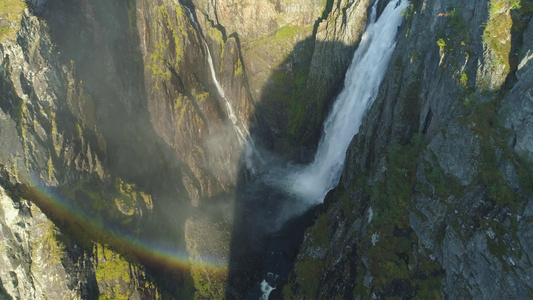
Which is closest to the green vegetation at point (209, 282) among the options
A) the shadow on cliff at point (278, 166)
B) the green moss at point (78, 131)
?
the shadow on cliff at point (278, 166)

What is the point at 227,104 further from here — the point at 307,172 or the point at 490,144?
the point at 490,144

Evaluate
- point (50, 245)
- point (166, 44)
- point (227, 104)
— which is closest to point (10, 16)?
point (50, 245)

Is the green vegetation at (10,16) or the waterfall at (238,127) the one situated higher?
the green vegetation at (10,16)

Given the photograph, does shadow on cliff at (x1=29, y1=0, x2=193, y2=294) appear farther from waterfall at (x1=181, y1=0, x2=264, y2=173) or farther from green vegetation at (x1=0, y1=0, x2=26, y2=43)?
waterfall at (x1=181, y1=0, x2=264, y2=173)

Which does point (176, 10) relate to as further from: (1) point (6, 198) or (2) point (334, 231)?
(2) point (334, 231)

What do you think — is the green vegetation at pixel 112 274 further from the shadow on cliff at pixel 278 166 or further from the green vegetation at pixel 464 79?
the green vegetation at pixel 464 79

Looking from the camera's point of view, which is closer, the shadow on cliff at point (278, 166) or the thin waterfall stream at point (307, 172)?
the shadow on cliff at point (278, 166)
